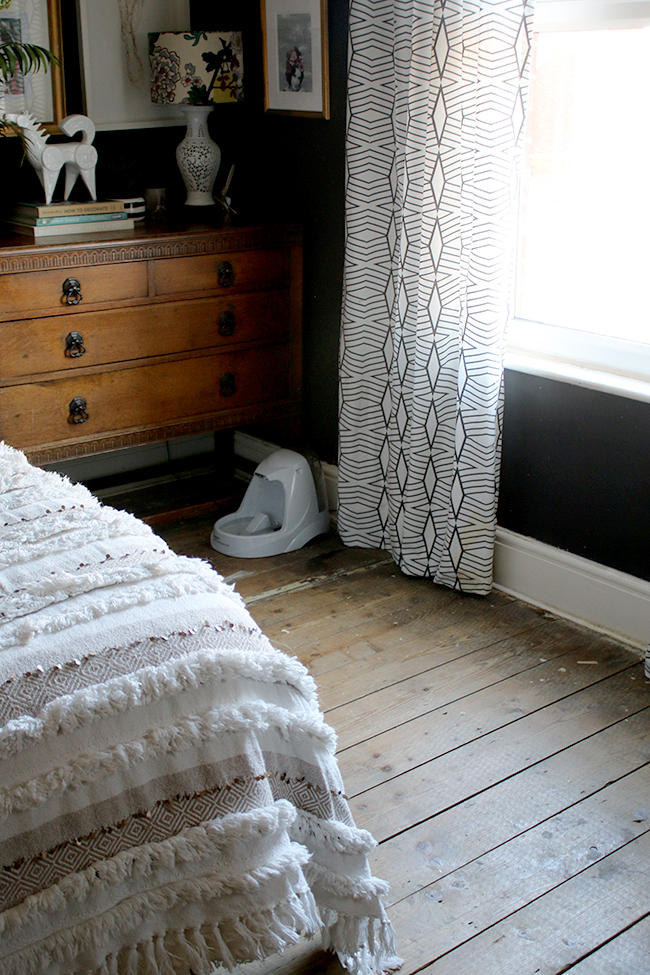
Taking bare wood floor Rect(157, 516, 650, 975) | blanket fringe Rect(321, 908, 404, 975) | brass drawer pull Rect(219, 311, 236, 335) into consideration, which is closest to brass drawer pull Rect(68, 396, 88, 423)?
brass drawer pull Rect(219, 311, 236, 335)

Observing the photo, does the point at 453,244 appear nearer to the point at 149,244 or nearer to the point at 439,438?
the point at 439,438

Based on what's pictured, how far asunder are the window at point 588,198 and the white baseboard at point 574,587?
0.50 m

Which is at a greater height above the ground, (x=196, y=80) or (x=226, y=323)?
(x=196, y=80)

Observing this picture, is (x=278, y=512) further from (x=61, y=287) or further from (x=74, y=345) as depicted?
(x=61, y=287)

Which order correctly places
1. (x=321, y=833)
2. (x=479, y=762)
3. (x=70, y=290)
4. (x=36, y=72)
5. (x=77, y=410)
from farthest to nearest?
(x=36, y=72) < (x=77, y=410) < (x=70, y=290) < (x=479, y=762) < (x=321, y=833)

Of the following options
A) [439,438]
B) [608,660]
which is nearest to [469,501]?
[439,438]

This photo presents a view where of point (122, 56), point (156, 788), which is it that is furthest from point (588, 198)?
point (156, 788)

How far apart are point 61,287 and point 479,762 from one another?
170cm

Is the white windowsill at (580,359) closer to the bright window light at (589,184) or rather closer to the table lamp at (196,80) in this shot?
the bright window light at (589,184)

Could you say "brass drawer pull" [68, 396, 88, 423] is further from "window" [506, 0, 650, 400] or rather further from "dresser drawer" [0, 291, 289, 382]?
"window" [506, 0, 650, 400]

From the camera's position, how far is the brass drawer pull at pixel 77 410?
2809mm

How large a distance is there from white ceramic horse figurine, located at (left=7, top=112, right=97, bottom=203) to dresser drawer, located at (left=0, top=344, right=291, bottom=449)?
57 centimetres

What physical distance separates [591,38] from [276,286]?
1.21 metres

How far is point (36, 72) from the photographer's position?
292 centimetres
